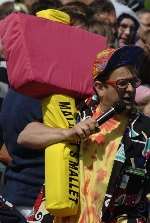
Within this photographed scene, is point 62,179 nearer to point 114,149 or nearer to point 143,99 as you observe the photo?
point 114,149

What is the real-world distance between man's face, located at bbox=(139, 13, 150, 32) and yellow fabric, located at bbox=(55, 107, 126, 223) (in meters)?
2.75

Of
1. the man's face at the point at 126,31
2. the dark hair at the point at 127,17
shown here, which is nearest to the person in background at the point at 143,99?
the man's face at the point at 126,31

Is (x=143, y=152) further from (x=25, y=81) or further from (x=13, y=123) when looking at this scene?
(x=13, y=123)

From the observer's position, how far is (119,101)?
15.3 feet

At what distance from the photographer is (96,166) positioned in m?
4.66

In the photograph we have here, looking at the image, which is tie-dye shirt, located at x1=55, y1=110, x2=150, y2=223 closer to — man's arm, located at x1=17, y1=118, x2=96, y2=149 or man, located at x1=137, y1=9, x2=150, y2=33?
man's arm, located at x1=17, y1=118, x2=96, y2=149

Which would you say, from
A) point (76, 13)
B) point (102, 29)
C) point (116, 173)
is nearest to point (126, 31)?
point (102, 29)

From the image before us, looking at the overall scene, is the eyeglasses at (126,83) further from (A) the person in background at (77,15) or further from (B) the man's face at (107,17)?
(B) the man's face at (107,17)

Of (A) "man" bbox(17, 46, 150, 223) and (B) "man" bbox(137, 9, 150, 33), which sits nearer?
(A) "man" bbox(17, 46, 150, 223)

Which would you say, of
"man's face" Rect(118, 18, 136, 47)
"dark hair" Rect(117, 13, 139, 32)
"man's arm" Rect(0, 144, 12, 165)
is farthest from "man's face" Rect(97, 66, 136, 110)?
"dark hair" Rect(117, 13, 139, 32)

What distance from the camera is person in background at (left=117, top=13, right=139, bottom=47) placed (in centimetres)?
730

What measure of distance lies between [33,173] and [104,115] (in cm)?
108

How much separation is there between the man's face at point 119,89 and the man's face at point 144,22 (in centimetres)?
263

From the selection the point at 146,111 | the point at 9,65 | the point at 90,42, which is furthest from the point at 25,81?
the point at 146,111
